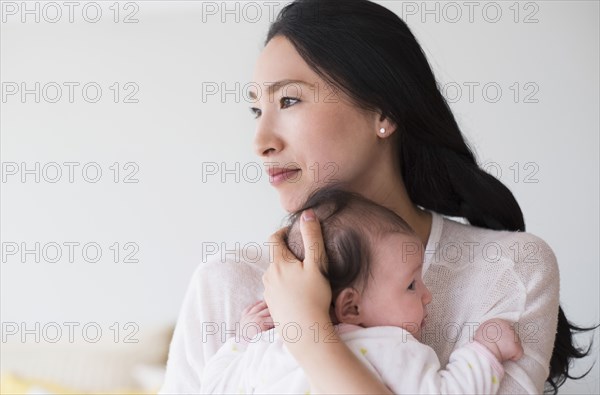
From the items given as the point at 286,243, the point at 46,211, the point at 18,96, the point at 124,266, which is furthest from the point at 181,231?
the point at 286,243

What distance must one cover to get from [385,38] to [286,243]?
51 cm

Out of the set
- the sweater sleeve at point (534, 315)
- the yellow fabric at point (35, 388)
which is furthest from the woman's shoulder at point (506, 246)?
the yellow fabric at point (35, 388)

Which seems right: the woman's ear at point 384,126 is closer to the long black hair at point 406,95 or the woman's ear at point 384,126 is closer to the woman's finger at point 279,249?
the long black hair at point 406,95

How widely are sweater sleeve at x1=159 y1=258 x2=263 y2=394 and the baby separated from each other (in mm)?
192

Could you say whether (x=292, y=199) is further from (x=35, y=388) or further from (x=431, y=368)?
(x=35, y=388)

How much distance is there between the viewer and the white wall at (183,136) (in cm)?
272

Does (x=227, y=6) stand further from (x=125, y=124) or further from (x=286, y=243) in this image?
(x=286, y=243)

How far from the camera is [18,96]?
326 centimetres

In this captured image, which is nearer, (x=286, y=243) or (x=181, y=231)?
(x=286, y=243)

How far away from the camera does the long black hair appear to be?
1.55 m

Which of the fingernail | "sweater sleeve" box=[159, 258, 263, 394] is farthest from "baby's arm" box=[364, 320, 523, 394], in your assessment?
"sweater sleeve" box=[159, 258, 263, 394]

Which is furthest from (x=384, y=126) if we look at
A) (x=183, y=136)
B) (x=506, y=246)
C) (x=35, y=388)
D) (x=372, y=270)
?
(x=35, y=388)

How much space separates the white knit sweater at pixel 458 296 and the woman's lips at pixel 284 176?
165 mm

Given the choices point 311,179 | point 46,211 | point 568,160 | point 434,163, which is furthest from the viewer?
point 46,211
